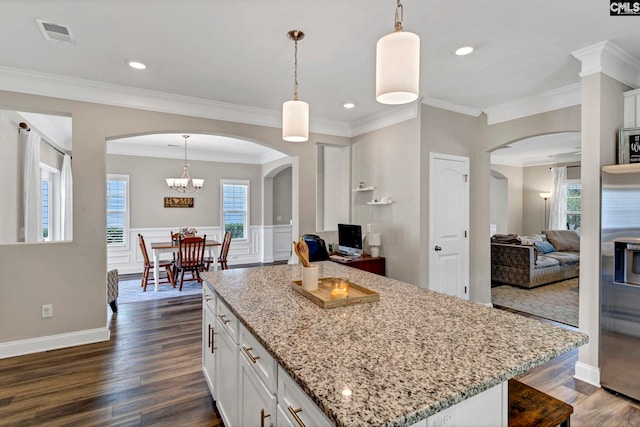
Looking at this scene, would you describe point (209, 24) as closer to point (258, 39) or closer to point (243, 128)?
point (258, 39)

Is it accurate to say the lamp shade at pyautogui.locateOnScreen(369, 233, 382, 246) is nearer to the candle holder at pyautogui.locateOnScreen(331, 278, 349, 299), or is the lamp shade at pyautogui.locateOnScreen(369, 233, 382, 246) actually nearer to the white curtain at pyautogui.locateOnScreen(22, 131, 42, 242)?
the candle holder at pyautogui.locateOnScreen(331, 278, 349, 299)

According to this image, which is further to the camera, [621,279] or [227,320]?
[621,279]

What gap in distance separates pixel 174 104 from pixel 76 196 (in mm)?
1460

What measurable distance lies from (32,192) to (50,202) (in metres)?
1.87

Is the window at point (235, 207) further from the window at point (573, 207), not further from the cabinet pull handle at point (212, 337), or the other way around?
the window at point (573, 207)

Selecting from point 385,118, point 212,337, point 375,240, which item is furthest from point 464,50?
point 212,337

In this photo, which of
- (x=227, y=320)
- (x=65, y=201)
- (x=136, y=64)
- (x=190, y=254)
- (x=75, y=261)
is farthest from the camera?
(x=190, y=254)

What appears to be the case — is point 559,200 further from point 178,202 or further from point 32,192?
point 32,192

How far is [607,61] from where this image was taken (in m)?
2.63

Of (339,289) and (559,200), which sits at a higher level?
(559,200)

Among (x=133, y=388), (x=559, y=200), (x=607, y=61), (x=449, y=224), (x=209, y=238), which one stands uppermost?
(x=607, y=61)

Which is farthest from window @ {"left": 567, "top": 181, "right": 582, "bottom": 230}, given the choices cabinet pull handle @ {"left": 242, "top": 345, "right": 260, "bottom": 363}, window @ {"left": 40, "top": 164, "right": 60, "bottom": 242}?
window @ {"left": 40, "top": 164, "right": 60, "bottom": 242}

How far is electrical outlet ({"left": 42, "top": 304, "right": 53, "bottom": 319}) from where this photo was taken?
3.25m

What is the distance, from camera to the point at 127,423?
2.14 metres
